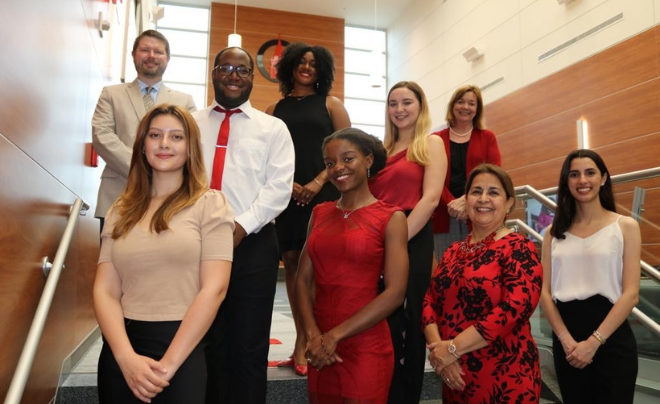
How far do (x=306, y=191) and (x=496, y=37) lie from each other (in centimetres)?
699

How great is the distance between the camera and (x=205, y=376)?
1.61 m

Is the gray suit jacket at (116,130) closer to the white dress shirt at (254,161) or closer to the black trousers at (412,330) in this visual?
the white dress shirt at (254,161)

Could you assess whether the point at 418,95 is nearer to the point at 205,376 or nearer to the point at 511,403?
A: the point at 511,403

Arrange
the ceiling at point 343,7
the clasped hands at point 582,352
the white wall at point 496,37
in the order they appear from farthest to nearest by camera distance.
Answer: the ceiling at point 343,7 → the white wall at point 496,37 → the clasped hands at point 582,352

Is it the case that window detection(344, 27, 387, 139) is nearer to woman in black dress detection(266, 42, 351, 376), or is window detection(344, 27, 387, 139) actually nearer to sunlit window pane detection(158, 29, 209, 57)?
sunlit window pane detection(158, 29, 209, 57)

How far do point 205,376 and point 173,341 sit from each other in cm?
15

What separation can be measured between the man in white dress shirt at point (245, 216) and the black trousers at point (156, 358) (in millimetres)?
62

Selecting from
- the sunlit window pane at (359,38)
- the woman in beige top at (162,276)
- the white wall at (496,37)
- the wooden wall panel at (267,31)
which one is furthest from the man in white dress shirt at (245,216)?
the sunlit window pane at (359,38)

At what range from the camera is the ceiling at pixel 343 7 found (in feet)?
37.1

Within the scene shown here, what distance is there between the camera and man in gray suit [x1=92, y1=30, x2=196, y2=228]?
255cm

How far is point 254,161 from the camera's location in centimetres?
223

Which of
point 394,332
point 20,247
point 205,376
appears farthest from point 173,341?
point 394,332

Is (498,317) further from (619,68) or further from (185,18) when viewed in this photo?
(185,18)

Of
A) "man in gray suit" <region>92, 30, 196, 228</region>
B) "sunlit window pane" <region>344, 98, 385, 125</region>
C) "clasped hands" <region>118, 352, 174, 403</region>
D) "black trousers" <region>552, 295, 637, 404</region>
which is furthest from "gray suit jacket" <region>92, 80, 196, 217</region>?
"sunlit window pane" <region>344, 98, 385, 125</region>
